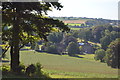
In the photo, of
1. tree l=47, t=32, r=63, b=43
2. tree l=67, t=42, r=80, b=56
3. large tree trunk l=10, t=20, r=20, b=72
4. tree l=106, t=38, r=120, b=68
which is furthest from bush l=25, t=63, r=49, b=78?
tree l=47, t=32, r=63, b=43

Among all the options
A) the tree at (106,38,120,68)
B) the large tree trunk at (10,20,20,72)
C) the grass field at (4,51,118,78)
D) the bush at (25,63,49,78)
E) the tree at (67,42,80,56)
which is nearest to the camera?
the large tree trunk at (10,20,20,72)

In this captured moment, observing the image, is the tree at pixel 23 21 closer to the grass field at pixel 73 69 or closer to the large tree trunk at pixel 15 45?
the large tree trunk at pixel 15 45

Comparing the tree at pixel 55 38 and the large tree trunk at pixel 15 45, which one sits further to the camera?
the tree at pixel 55 38

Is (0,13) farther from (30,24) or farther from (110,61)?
(110,61)

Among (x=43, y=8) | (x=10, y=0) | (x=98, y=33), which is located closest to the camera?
(x=10, y=0)

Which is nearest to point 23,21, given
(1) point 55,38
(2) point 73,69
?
(2) point 73,69

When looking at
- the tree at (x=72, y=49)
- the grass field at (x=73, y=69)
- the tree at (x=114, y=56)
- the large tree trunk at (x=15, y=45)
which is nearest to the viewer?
the large tree trunk at (x=15, y=45)

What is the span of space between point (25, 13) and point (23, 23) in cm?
111

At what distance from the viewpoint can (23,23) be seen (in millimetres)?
20891

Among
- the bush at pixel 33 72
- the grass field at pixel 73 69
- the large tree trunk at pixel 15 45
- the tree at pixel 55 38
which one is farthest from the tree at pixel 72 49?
the bush at pixel 33 72

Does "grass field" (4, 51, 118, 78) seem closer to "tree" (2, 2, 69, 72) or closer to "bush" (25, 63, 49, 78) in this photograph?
"bush" (25, 63, 49, 78)

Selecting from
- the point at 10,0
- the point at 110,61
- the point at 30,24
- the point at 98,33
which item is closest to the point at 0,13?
the point at 10,0

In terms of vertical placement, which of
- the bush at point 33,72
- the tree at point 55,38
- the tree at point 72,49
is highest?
the tree at point 55,38

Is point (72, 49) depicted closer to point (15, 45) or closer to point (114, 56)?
point (114, 56)
